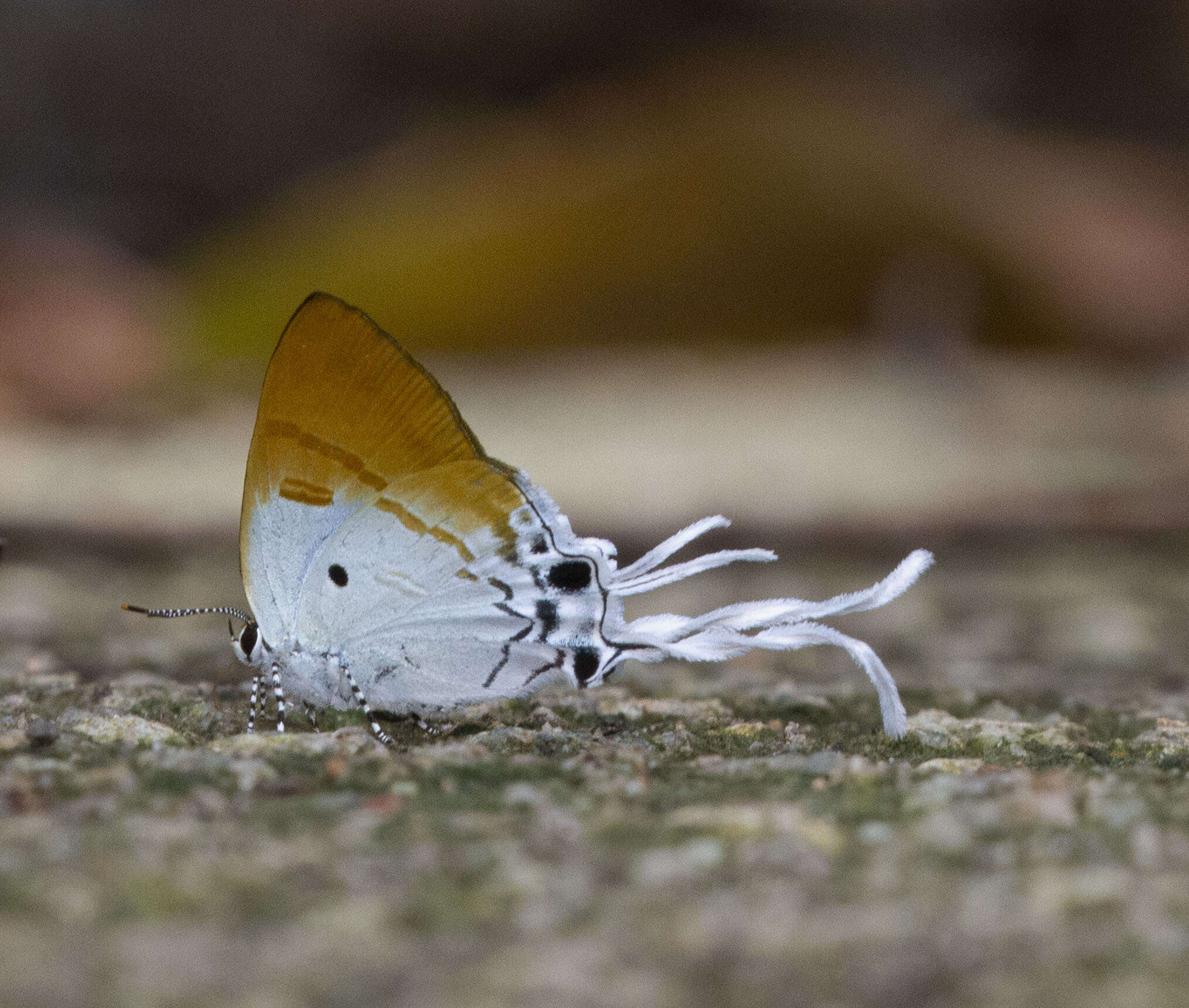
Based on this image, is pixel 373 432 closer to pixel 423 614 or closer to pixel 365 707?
pixel 423 614

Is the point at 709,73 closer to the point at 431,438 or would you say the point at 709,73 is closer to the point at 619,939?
the point at 431,438

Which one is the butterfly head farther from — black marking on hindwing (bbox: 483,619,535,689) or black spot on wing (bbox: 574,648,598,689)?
black spot on wing (bbox: 574,648,598,689)

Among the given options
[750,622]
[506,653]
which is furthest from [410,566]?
[750,622]

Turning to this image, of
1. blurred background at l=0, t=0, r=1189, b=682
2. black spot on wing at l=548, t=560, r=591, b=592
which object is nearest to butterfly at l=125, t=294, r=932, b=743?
black spot on wing at l=548, t=560, r=591, b=592

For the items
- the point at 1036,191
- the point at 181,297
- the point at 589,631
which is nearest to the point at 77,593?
the point at 589,631

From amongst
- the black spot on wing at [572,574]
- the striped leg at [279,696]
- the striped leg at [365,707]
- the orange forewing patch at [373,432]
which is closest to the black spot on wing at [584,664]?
the black spot on wing at [572,574]

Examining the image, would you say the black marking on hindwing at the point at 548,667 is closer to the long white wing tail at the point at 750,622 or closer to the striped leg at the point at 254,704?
the long white wing tail at the point at 750,622
